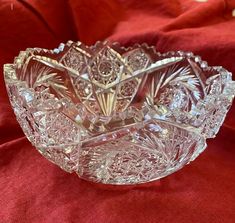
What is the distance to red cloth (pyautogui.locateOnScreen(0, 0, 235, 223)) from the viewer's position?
0.60 m

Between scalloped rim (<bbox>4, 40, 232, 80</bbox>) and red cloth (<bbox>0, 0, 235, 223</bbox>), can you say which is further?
scalloped rim (<bbox>4, 40, 232, 80</bbox>)

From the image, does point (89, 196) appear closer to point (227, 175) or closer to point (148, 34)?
point (227, 175)

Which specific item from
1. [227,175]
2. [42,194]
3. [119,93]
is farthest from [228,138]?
[42,194]

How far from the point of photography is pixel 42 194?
24.9 inches

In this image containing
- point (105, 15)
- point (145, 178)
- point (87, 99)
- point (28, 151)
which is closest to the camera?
point (145, 178)

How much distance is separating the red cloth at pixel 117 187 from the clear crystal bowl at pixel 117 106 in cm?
3

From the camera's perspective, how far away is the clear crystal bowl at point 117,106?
598 mm

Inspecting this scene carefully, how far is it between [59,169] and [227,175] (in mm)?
233

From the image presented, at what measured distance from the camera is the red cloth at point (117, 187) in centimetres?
60

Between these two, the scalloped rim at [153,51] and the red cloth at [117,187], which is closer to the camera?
the red cloth at [117,187]

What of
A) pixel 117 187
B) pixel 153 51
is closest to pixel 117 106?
pixel 153 51

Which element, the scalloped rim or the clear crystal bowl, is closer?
the clear crystal bowl

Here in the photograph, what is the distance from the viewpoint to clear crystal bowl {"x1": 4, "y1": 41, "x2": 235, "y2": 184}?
0.60 meters

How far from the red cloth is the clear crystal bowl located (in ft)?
0.11
